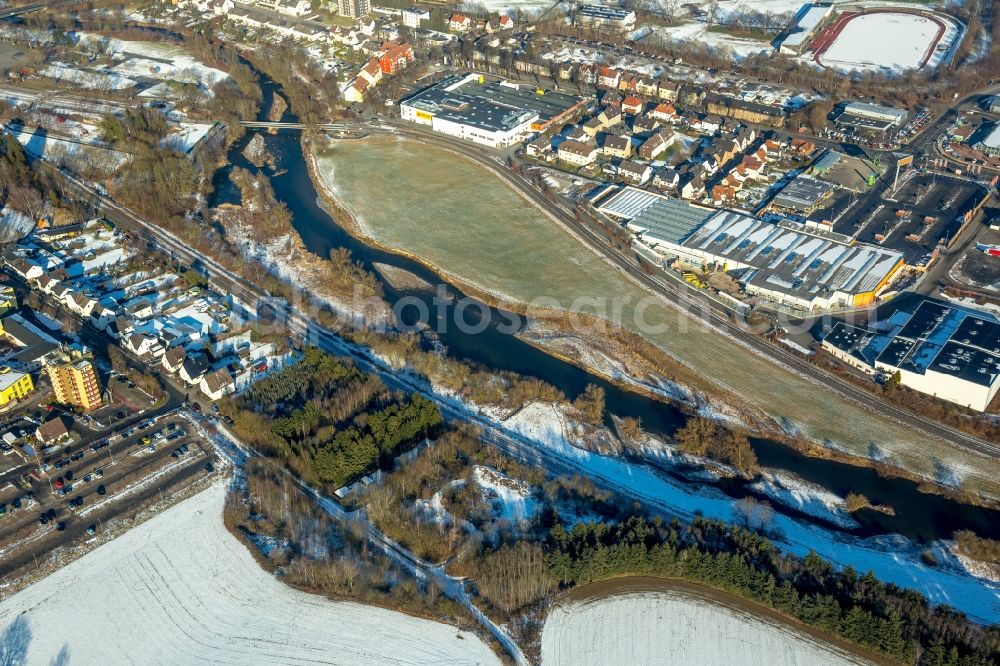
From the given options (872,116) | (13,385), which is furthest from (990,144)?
(13,385)

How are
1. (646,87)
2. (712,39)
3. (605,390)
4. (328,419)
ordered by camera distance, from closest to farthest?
(328,419), (605,390), (646,87), (712,39)

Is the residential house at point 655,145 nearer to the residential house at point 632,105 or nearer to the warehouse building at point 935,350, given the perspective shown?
the residential house at point 632,105

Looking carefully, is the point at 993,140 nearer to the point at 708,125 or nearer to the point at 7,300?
the point at 708,125

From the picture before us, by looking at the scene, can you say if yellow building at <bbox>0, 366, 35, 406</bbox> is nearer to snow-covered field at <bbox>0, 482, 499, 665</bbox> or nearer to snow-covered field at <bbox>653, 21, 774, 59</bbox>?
snow-covered field at <bbox>0, 482, 499, 665</bbox>

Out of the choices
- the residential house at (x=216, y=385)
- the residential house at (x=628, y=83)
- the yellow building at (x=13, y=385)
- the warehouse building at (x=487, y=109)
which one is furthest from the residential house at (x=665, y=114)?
the yellow building at (x=13, y=385)

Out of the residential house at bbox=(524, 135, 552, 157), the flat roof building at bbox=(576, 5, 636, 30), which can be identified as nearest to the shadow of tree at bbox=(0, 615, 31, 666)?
the residential house at bbox=(524, 135, 552, 157)

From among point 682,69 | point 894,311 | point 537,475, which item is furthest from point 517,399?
point 682,69
